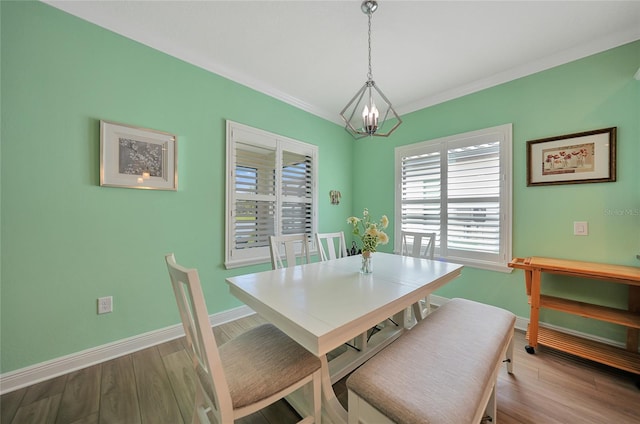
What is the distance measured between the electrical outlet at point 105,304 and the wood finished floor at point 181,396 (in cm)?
40

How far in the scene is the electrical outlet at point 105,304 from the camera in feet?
5.82

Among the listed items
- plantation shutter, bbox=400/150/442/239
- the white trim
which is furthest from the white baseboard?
plantation shutter, bbox=400/150/442/239

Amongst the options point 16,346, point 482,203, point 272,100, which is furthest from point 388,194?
point 16,346

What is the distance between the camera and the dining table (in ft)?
3.11

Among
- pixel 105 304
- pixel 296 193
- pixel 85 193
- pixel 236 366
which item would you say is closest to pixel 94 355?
pixel 105 304

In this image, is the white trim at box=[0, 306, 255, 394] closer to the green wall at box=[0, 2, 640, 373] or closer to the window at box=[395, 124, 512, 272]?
the green wall at box=[0, 2, 640, 373]

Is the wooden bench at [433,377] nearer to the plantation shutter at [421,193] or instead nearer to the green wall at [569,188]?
the green wall at [569,188]

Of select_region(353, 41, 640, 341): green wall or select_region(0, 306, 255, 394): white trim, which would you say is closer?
select_region(0, 306, 255, 394): white trim

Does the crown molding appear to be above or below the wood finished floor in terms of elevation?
above

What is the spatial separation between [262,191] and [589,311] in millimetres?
3144

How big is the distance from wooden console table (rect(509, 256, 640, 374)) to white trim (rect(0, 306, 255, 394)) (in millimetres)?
3187

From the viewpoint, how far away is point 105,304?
1.79 meters

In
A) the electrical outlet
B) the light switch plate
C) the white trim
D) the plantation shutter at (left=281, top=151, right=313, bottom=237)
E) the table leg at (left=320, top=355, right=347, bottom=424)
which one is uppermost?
the plantation shutter at (left=281, top=151, right=313, bottom=237)

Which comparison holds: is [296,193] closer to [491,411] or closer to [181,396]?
[181,396]
